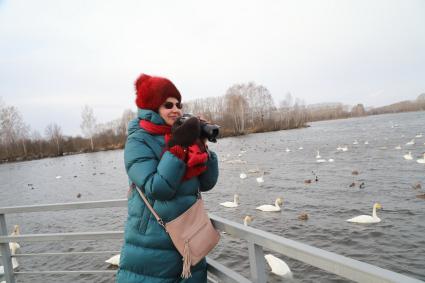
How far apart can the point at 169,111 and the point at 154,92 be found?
0.51ft

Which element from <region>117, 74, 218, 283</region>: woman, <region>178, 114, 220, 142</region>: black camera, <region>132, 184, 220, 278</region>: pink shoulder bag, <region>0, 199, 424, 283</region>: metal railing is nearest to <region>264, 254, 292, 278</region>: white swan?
<region>0, 199, 424, 283</region>: metal railing

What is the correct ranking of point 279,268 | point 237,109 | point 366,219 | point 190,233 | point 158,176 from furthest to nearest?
point 237,109, point 366,219, point 279,268, point 190,233, point 158,176

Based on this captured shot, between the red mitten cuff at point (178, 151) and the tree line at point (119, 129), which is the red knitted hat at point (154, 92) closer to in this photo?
the red mitten cuff at point (178, 151)

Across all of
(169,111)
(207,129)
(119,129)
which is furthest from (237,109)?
(207,129)

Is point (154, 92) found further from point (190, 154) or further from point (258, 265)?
point (258, 265)

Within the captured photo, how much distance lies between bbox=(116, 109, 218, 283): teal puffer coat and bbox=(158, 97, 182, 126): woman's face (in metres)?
0.04

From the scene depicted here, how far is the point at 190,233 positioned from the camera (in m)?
2.05

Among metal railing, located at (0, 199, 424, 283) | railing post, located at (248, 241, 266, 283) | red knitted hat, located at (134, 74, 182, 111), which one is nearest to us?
metal railing, located at (0, 199, 424, 283)

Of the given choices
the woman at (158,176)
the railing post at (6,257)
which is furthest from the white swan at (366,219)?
the railing post at (6,257)

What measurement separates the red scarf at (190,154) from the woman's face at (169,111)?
0.05m

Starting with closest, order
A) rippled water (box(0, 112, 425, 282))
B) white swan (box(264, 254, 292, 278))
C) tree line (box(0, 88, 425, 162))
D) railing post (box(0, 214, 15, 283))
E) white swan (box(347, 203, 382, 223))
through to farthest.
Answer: railing post (box(0, 214, 15, 283)), white swan (box(264, 254, 292, 278)), rippled water (box(0, 112, 425, 282)), white swan (box(347, 203, 382, 223)), tree line (box(0, 88, 425, 162))

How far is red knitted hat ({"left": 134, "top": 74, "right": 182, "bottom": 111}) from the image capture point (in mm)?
2180

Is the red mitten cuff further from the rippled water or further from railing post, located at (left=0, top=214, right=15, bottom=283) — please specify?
the rippled water

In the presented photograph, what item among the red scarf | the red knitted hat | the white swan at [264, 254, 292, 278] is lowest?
the white swan at [264, 254, 292, 278]
